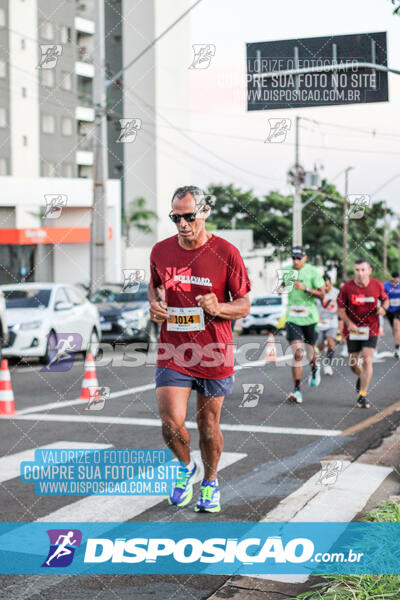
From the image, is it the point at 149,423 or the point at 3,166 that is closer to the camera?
the point at 149,423

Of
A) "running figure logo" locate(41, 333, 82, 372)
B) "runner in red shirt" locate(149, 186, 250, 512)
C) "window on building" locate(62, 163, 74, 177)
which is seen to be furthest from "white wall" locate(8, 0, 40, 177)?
"runner in red shirt" locate(149, 186, 250, 512)

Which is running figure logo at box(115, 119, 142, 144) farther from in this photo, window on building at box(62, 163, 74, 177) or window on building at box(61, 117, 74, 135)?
window on building at box(62, 163, 74, 177)

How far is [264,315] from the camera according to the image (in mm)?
31266

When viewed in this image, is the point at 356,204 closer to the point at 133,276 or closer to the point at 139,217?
the point at 133,276

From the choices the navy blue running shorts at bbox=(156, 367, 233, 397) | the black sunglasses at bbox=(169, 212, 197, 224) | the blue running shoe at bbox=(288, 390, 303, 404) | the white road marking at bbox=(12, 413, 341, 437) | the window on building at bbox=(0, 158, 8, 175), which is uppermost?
the window on building at bbox=(0, 158, 8, 175)

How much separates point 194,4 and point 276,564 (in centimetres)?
495

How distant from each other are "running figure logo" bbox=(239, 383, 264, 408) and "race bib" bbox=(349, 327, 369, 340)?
5.23 feet

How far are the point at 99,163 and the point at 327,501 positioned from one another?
1605 cm

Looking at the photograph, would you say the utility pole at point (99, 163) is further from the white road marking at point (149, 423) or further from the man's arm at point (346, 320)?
the white road marking at point (149, 423)

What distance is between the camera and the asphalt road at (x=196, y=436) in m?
4.46

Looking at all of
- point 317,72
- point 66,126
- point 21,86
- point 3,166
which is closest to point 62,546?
point 317,72

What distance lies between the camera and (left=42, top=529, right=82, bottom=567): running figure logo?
4.75m

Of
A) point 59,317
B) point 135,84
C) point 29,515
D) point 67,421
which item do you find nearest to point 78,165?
point 135,84

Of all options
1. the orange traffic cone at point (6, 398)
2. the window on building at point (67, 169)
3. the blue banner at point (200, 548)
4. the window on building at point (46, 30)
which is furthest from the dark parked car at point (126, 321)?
the window on building at point (46, 30)
